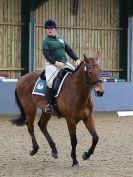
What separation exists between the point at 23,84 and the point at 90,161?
1.94 m

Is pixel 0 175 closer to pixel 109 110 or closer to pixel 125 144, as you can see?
pixel 125 144

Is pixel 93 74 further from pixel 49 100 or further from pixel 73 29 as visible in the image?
pixel 73 29

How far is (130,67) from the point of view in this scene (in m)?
19.2

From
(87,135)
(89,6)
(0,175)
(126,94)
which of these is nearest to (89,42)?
(89,6)

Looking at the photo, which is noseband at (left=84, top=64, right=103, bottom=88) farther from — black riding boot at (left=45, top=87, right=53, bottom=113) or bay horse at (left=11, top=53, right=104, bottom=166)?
black riding boot at (left=45, top=87, right=53, bottom=113)

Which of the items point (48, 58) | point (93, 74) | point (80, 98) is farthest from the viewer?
point (48, 58)

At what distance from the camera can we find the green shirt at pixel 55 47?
8.66m

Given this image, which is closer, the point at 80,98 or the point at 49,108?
the point at 80,98

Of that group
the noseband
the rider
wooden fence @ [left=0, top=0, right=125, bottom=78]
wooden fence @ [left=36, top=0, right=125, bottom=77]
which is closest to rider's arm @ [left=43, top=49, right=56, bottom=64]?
the rider

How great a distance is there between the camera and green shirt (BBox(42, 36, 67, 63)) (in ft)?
28.4

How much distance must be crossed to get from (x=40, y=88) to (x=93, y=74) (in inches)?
56.4

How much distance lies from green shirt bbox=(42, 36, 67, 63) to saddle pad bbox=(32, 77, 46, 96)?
1.67 ft

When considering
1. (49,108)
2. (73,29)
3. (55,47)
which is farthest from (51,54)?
(73,29)

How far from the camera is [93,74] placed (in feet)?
25.9
